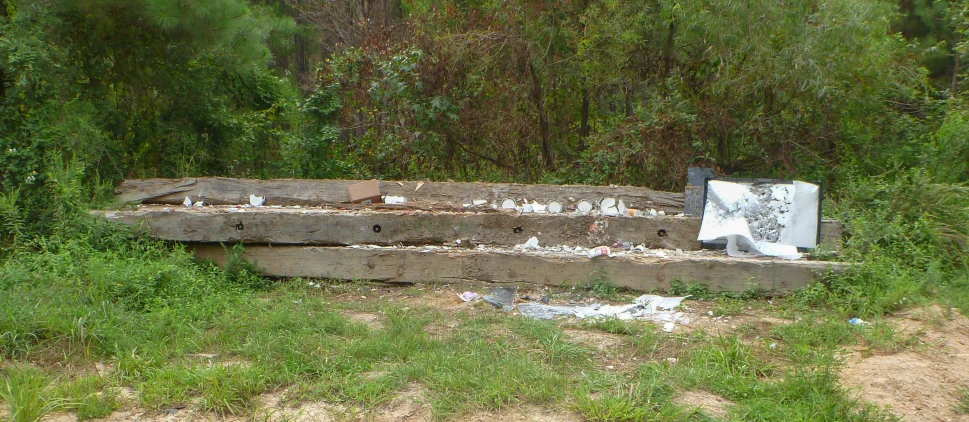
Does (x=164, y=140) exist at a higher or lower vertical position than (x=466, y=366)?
higher

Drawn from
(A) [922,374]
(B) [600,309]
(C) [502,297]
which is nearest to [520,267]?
(C) [502,297]

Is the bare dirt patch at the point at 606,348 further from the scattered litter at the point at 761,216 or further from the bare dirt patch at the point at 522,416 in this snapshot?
the scattered litter at the point at 761,216

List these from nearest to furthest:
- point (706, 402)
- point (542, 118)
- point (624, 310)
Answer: point (706, 402)
point (624, 310)
point (542, 118)

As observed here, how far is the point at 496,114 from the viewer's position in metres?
8.46

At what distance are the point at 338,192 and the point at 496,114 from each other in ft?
7.68

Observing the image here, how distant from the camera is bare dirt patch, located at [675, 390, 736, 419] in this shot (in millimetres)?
3412

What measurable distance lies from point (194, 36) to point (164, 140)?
1463 millimetres

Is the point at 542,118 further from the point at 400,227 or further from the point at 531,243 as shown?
the point at 400,227

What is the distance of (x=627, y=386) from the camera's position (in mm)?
3590

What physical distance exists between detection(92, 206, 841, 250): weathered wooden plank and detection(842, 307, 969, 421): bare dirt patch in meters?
1.43

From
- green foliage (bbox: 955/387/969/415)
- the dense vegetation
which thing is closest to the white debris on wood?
the dense vegetation

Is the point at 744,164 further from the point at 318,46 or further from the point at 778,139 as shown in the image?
the point at 318,46

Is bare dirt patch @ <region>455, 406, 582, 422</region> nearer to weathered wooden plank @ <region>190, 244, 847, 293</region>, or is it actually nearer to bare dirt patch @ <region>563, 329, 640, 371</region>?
bare dirt patch @ <region>563, 329, 640, 371</region>

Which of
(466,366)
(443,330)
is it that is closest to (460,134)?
(443,330)
